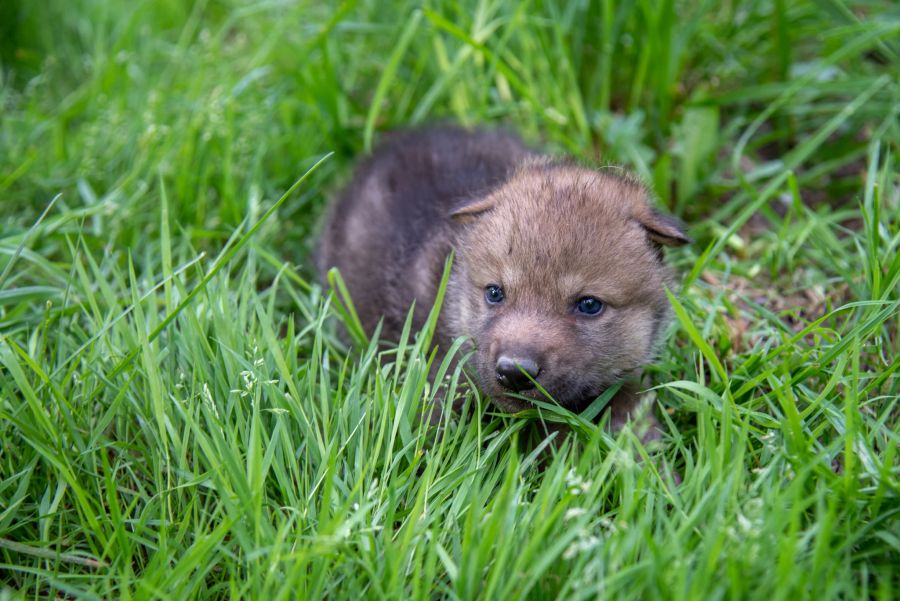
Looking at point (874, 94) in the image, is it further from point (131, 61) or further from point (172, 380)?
point (131, 61)

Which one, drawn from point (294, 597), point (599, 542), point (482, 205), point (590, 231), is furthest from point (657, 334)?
point (294, 597)

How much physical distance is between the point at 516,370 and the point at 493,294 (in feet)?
1.51

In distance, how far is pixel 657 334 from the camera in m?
3.16

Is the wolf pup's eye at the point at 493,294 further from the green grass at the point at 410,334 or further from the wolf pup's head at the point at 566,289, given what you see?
the green grass at the point at 410,334

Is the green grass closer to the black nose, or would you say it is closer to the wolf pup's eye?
the black nose

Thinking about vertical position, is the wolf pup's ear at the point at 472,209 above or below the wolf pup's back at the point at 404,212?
above

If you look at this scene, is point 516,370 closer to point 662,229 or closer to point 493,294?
point 493,294

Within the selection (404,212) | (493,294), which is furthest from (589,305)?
(404,212)

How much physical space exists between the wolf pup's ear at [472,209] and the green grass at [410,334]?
2.01 feet

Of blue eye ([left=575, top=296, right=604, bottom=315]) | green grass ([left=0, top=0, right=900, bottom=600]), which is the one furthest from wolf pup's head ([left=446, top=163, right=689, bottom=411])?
green grass ([left=0, top=0, right=900, bottom=600])

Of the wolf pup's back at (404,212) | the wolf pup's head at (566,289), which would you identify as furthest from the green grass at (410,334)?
the wolf pup's back at (404,212)

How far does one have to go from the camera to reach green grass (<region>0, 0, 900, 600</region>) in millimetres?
2379

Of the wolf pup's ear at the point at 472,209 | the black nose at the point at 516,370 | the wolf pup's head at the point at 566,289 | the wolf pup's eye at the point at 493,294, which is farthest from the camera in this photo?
the wolf pup's ear at the point at 472,209

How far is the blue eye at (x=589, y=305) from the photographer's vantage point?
296 centimetres
